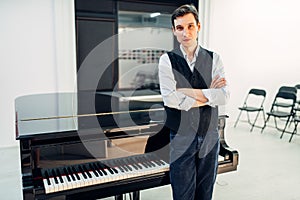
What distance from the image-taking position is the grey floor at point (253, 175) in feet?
8.59

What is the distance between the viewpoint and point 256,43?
5488 mm

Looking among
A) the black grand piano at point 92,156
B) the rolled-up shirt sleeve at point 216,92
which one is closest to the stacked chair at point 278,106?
the black grand piano at point 92,156

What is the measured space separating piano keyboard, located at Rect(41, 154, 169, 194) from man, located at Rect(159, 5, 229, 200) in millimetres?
252

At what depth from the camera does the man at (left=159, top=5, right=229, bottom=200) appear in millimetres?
1426

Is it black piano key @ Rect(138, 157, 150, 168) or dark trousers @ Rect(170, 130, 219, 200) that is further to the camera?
black piano key @ Rect(138, 157, 150, 168)

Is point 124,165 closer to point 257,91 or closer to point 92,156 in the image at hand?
point 92,156

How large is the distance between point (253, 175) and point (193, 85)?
82.1 inches

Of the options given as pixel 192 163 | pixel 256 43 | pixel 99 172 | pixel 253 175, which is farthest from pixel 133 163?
pixel 256 43

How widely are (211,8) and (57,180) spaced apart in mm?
4368

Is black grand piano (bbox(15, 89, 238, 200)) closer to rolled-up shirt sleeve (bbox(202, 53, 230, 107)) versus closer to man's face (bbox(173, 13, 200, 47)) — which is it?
rolled-up shirt sleeve (bbox(202, 53, 230, 107))

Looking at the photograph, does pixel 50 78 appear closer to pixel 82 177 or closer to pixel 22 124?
pixel 22 124

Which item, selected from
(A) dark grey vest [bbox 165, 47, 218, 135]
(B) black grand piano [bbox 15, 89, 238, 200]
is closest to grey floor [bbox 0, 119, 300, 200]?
(B) black grand piano [bbox 15, 89, 238, 200]

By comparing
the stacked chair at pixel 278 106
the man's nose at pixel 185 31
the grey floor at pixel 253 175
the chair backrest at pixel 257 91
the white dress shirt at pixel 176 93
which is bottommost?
the grey floor at pixel 253 175

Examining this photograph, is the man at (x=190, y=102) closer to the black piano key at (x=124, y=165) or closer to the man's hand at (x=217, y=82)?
the man's hand at (x=217, y=82)
